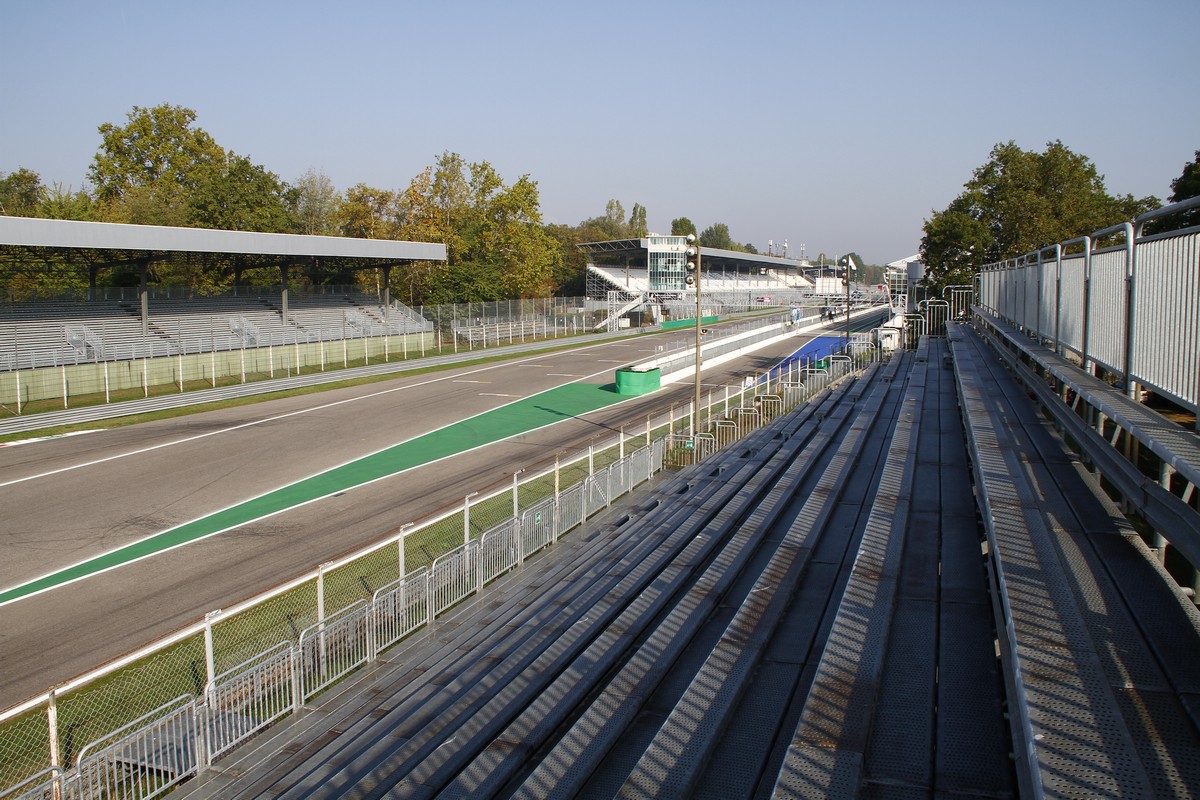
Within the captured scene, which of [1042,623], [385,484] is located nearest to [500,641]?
[1042,623]

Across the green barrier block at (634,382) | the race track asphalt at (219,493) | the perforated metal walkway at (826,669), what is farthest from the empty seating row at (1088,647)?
the green barrier block at (634,382)

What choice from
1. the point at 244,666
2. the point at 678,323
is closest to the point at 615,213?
the point at 678,323

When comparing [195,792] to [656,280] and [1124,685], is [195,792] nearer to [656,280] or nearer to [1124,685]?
[1124,685]

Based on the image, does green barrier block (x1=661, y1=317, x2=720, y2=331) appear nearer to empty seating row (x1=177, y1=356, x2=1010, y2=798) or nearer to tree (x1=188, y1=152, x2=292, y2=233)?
tree (x1=188, y1=152, x2=292, y2=233)

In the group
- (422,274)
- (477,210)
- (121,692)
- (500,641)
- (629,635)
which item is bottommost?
(121,692)

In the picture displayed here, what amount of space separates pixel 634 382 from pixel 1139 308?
31.7 meters

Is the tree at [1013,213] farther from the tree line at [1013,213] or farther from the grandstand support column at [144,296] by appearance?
the grandstand support column at [144,296]

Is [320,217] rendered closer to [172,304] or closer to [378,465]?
[172,304]

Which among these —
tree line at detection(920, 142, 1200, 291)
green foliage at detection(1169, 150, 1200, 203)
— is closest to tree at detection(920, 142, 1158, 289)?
tree line at detection(920, 142, 1200, 291)

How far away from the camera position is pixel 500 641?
9.35m

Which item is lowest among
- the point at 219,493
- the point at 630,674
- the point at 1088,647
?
the point at 219,493

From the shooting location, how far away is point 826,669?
5434mm

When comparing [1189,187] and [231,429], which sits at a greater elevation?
[1189,187]

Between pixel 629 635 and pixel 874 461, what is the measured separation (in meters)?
6.31
